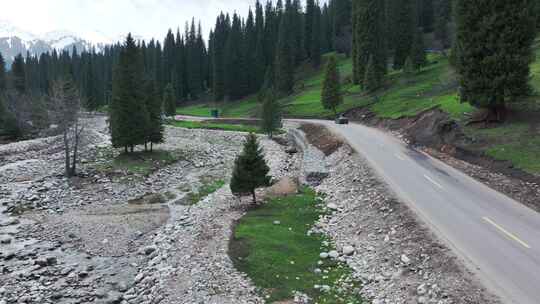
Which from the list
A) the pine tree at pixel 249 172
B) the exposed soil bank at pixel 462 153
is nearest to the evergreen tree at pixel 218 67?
the exposed soil bank at pixel 462 153

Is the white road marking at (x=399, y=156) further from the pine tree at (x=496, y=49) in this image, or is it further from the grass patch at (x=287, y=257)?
the grass patch at (x=287, y=257)

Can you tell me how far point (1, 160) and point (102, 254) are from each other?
3582cm

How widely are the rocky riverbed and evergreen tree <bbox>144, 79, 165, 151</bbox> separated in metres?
7.07

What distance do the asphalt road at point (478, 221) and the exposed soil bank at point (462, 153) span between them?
37.2 inches

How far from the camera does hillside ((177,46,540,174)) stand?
27109 millimetres

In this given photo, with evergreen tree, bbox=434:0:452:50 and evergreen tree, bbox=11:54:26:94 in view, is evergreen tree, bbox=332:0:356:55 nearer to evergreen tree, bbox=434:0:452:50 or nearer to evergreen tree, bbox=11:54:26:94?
evergreen tree, bbox=434:0:452:50

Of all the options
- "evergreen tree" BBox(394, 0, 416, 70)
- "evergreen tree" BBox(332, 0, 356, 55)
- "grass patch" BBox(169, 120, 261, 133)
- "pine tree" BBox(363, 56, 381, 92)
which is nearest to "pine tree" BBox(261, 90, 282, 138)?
"grass patch" BBox(169, 120, 261, 133)

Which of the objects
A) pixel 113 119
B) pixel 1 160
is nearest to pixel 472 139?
pixel 113 119

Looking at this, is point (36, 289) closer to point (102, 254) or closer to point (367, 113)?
point (102, 254)

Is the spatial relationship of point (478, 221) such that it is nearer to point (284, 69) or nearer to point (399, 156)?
point (399, 156)

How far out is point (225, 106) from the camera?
4395 inches

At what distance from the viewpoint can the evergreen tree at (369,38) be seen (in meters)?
73.3

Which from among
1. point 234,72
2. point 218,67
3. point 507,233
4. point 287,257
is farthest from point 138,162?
point 218,67

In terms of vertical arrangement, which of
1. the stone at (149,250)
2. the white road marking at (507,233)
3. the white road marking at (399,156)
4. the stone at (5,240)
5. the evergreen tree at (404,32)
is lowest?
the stone at (149,250)
